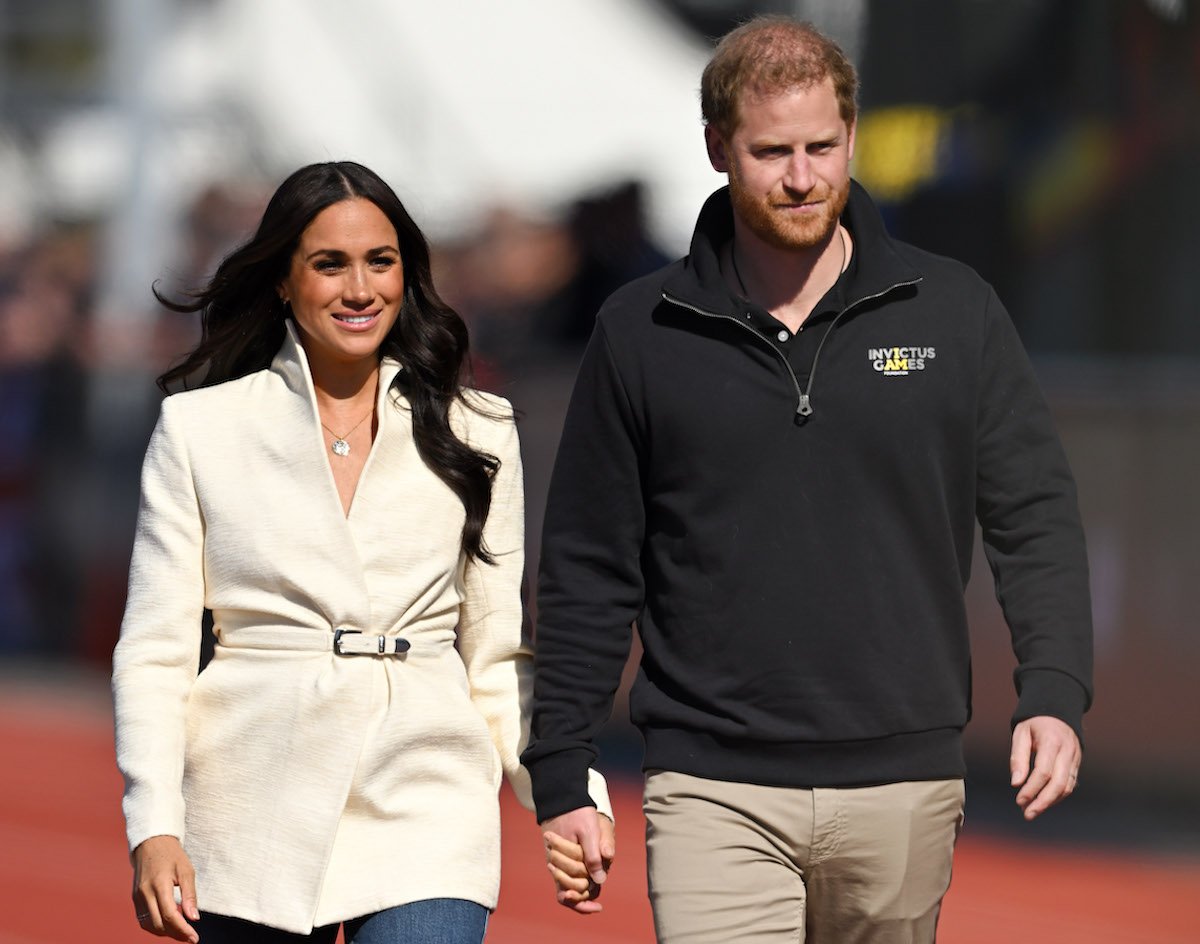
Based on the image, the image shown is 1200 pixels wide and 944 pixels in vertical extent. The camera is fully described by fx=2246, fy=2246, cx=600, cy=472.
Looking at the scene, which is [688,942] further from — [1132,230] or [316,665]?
[1132,230]

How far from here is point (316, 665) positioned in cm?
375

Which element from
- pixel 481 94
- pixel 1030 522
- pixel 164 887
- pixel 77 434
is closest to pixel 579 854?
pixel 164 887

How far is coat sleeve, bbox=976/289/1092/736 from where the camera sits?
12.7 feet

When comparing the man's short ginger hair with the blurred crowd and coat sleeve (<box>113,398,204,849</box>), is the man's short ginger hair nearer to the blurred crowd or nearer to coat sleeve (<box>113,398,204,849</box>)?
coat sleeve (<box>113,398,204,849</box>)

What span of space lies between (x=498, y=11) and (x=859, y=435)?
11.3 meters

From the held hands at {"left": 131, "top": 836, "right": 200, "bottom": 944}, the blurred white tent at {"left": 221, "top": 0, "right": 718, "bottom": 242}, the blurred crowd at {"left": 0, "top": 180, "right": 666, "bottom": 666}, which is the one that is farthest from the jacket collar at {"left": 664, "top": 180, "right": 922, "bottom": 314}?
the blurred crowd at {"left": 0, "top": 180, "right": 666, "bottom": 666}

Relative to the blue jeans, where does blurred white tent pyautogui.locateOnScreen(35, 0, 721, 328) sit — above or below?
above

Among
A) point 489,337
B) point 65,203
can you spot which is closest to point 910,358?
point 489,337

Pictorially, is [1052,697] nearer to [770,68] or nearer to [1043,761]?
[1043,761]

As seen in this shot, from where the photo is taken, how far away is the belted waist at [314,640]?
12.3 feet

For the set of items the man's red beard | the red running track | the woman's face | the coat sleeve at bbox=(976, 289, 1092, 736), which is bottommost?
the red running track

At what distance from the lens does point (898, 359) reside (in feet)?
12.7

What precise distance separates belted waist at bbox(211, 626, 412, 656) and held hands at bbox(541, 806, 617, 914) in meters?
0.43

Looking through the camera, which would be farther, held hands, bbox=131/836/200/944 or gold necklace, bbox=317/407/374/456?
gold necklace, bbox=317/407/374/456
